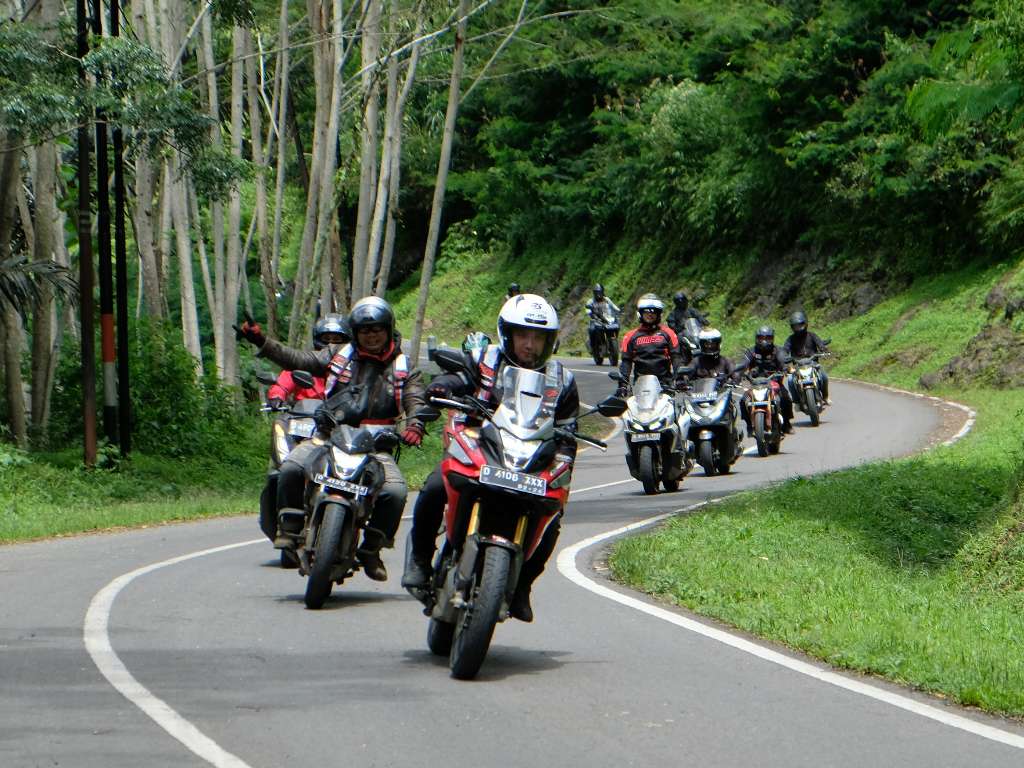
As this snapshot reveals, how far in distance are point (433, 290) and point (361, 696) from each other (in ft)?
197

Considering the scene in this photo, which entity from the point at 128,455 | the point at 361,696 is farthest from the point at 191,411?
the point at 361,696

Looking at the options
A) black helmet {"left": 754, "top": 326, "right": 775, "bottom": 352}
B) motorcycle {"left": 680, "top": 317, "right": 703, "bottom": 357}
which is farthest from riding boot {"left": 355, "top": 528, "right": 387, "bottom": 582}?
motorcycle {"left": 680, "top": 317, "right": 703, "bottom": 357}

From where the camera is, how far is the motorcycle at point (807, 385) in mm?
27859

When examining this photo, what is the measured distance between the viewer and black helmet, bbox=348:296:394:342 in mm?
10719

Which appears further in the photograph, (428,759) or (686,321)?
(686,321)

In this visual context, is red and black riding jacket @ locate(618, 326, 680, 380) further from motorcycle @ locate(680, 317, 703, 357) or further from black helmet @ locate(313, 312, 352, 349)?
motorcycle @ locate(680, 317, 703, 357)

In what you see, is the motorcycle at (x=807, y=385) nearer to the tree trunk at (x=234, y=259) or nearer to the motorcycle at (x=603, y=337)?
the tree trunk at (x=234, y=259)

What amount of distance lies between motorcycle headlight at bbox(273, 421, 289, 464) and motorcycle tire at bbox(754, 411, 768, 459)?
12.0 metres

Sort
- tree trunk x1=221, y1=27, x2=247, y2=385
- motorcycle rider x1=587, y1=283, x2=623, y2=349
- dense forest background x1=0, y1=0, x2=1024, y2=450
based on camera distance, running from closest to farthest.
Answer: dense forest background x1=0, y1=0, x2=1024, y2=450 < tree trunk x1=221, y1=27, x2=247, y2=385 < motorcycle rider x1=587, y1=283, x2=623, y2=349

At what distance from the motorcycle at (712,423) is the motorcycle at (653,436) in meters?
1.60

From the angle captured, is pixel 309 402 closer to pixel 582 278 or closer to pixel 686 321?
pixel 686 321

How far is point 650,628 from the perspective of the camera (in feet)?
32.2

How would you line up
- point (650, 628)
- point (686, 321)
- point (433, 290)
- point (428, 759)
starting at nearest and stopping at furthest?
point (428, 759), point (650, 628), point (686, 321), point (433, 290)

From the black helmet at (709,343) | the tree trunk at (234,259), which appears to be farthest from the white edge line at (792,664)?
the tree trunk at (234,259)
